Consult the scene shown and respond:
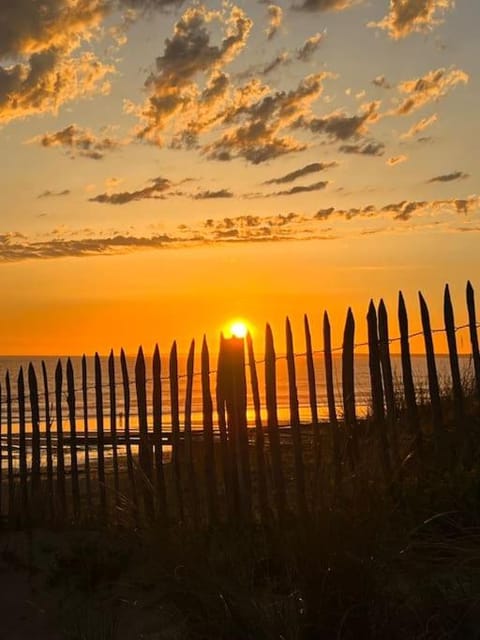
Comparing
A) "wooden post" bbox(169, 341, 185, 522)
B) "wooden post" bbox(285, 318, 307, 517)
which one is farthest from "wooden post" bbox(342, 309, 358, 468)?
"wooden post" bbox(169, 341, 185, 522)

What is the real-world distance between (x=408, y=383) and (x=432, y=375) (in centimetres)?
23

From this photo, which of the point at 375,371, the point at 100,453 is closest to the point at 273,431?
the point at 375,371

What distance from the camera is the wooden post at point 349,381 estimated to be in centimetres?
674

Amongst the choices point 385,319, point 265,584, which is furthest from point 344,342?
point 265,584

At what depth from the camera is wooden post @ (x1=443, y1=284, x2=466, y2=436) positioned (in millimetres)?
6574

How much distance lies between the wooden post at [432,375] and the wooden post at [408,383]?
0.49 feet

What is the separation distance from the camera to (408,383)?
6719 millimetres

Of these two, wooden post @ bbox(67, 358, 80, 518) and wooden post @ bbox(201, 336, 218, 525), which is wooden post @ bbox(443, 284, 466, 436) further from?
wooden post @ bbox(67, 358, 80, 518)

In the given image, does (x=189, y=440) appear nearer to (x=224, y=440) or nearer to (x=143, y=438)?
(x=224, y=440)

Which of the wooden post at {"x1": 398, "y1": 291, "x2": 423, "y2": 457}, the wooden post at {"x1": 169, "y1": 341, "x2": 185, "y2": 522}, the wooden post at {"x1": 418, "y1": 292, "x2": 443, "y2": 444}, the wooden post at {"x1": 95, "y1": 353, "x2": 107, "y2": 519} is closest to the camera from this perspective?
the wooden post at {"x1": 418, "y1": 292, "x2": 443, "y2": 444}

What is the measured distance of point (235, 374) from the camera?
7191 mm

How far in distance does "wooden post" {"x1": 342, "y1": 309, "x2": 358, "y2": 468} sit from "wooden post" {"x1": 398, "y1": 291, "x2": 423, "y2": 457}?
448mm

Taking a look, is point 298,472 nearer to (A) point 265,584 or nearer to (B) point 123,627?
(A) point 265,584

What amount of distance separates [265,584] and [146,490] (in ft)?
10.1
